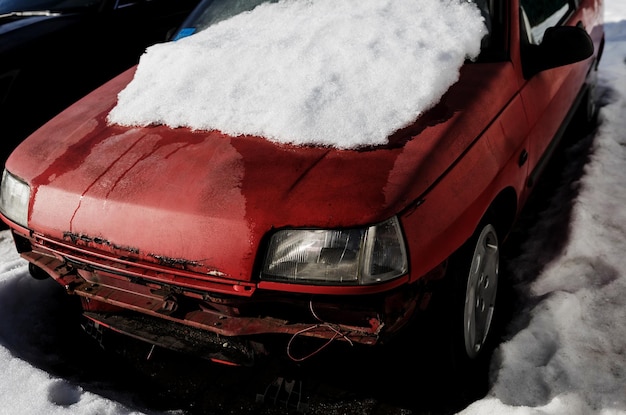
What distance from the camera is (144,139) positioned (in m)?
2.19

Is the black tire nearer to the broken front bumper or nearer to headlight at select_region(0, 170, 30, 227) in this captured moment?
the broken front bumper

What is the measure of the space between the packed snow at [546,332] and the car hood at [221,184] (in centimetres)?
42

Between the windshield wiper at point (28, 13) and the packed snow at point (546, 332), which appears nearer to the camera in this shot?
the packed snow at point (546, 332)

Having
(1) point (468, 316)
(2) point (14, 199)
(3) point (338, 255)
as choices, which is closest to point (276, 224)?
(3) point (338, 255)

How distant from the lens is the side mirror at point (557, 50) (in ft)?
8.14

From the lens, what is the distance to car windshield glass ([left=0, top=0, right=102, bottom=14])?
419cm

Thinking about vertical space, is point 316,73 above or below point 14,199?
above

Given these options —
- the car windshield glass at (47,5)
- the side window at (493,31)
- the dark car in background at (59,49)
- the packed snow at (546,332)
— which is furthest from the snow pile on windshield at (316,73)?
the car windshield glass at (47,5)

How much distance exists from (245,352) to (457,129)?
3.36 ft

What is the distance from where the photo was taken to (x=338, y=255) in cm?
175

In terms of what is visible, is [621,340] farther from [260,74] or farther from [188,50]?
[188,50]

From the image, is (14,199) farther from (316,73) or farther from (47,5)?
(47,5)

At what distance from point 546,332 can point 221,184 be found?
4.51 ft

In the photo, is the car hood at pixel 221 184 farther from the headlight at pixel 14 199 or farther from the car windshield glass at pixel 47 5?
the car windshield glass at pixel 47 5
